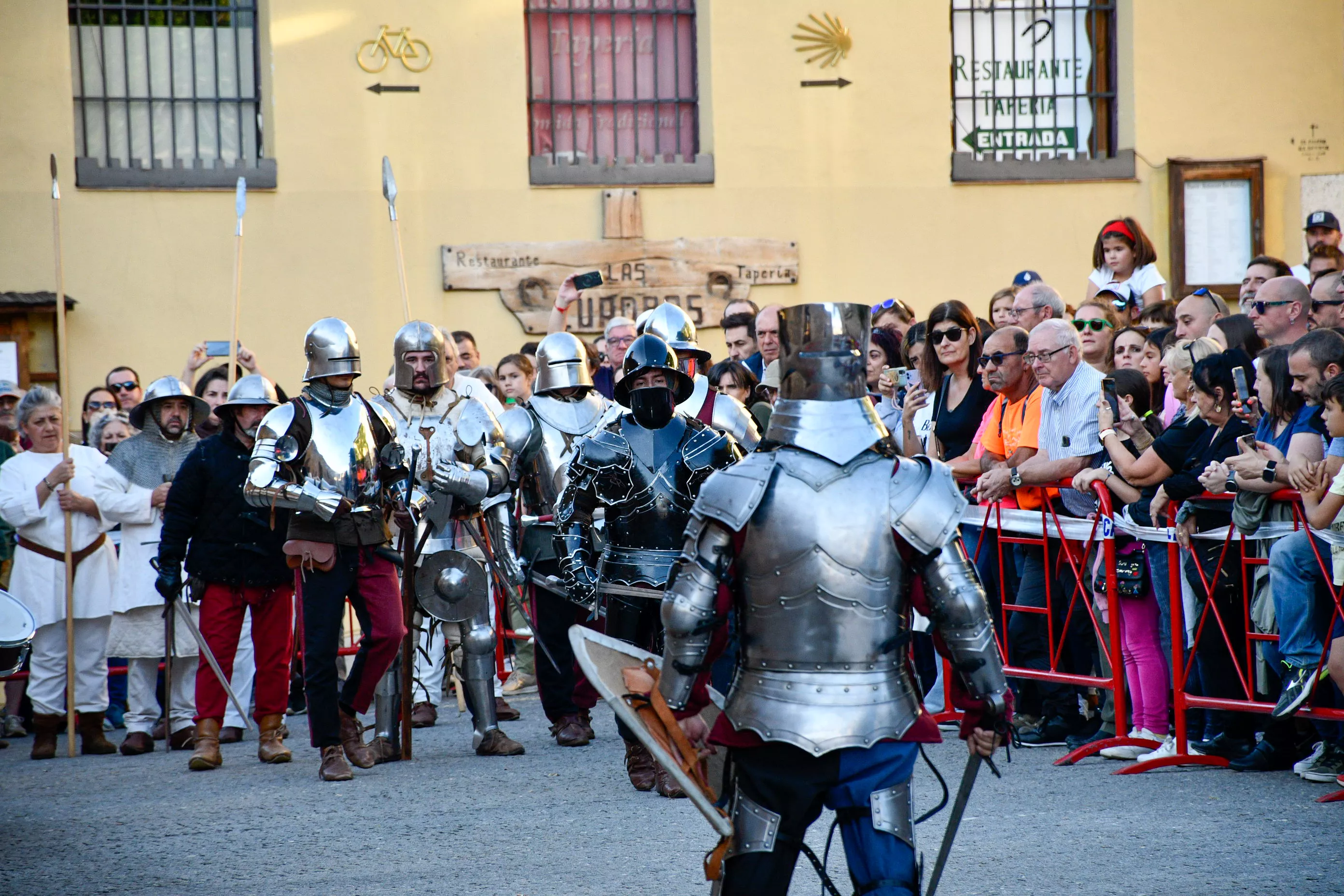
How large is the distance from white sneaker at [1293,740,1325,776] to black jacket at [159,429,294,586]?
4.45 m

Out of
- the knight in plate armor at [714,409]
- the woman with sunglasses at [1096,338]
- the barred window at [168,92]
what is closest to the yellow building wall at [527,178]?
the barred window at [168,92]

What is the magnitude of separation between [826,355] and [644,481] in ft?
7.73

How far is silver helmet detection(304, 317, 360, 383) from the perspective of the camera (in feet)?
22.7

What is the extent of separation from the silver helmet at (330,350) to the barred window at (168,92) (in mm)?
5904

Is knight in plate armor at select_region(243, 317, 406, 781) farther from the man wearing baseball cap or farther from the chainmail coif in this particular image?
the man wearing baseball cap

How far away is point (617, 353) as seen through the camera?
10.0 meters

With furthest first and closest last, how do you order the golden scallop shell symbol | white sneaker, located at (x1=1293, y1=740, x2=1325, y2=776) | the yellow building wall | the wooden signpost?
the golden scallop shell symbol → the wooden signpost → the yellow building wall → white sneaker, located at (x1=1293, y1=740, x2=1325, y2=776)

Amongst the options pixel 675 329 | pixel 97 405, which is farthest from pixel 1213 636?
pixel 97 405

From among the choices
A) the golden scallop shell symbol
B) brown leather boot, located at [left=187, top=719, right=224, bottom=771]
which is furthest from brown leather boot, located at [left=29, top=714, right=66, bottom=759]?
the golden scallop shell symbol

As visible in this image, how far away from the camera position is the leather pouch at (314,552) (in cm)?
677

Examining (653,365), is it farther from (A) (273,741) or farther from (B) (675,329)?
(A) (273,741)

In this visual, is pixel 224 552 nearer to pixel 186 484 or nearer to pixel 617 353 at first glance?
pixel 186 484

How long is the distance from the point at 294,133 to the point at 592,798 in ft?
25.4

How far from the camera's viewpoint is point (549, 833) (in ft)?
18.6
